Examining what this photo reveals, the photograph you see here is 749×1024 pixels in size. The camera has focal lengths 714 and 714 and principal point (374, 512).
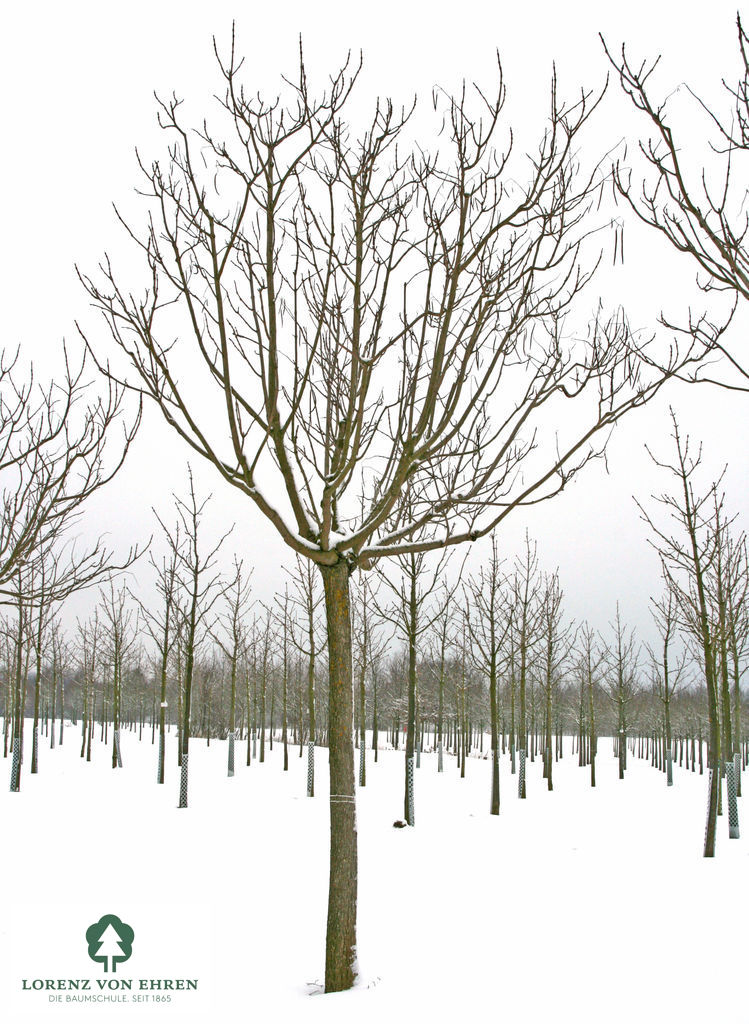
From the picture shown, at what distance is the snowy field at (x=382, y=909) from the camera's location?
3988mm

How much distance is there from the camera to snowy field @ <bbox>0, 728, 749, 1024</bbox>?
399 centimetres

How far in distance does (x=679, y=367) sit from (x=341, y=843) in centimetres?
325

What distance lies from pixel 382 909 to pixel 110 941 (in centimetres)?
270

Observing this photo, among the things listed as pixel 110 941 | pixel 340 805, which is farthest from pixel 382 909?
pixel 340 805

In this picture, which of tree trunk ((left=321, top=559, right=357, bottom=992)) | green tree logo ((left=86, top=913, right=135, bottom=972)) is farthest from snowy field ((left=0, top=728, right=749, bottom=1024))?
tree trunk ((left=321, top=559, right=357, bottom=992))

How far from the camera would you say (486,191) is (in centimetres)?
410

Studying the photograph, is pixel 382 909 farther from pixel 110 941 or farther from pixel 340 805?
pixel 340 805

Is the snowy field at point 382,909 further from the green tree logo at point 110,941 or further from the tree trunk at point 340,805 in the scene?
the tree trunk at point 340,805

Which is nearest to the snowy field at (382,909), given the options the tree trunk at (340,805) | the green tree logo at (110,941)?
the green tree logo at (110,941)

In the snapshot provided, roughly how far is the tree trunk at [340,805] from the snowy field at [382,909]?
20 centimetres

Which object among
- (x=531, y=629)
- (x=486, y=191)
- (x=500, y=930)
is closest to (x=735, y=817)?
(x=531, y=629)

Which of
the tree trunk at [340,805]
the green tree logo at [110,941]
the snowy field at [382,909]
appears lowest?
the snowy field at [382,909]

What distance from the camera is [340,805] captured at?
3.98 m

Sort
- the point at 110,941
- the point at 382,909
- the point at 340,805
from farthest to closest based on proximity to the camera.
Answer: the point at 382,909 → the point at 110,941 → the point at 340,805
